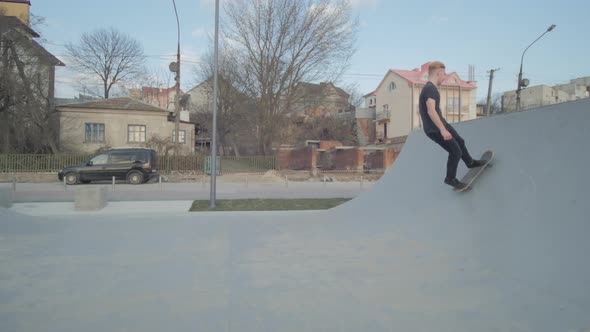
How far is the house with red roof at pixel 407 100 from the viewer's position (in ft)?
149

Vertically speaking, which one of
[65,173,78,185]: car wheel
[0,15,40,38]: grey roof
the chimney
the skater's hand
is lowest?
[65,173,78,185]: car wheel

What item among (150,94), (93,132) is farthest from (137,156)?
(150,94)

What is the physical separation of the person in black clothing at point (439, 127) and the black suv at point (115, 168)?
1772cm

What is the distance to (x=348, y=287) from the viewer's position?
263 centimetres

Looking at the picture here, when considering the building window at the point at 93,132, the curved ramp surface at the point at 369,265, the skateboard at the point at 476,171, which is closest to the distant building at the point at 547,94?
the building window at the point at 93,132

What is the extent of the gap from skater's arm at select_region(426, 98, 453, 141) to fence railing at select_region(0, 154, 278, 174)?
20.7 m

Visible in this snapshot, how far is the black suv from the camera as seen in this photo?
18234mm

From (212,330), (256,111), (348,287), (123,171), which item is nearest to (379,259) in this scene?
(348,287)

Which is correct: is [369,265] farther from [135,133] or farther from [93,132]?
[93,132]

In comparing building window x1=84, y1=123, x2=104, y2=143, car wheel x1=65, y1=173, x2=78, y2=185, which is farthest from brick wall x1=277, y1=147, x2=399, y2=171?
building window x1=84, y1=123, x2=104, y2=143

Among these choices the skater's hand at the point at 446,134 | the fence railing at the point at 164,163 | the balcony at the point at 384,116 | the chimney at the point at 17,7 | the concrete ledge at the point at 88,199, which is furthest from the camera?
the balcony at the point at 384,116

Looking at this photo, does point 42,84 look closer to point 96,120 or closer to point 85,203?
point 96,120

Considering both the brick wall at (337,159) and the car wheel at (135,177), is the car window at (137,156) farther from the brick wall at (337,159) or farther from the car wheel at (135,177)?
the brick wall at (337,159)

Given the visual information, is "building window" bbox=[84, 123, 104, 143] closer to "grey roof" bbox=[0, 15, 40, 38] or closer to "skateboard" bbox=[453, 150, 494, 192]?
"grey roof" bbox=[0, 15, 40, 38]
